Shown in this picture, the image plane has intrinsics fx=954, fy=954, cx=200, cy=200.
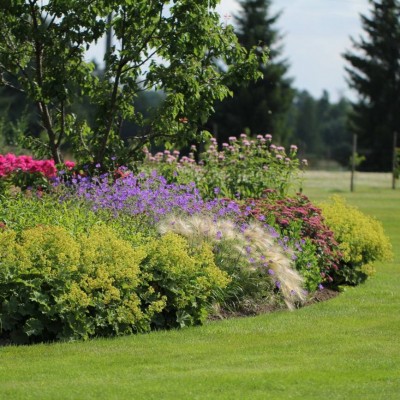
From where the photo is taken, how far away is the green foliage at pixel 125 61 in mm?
11516

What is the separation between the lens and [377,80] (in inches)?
2256

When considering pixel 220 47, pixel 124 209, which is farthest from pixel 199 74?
pixel 124 209

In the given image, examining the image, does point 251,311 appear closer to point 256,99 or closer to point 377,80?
point 256,99

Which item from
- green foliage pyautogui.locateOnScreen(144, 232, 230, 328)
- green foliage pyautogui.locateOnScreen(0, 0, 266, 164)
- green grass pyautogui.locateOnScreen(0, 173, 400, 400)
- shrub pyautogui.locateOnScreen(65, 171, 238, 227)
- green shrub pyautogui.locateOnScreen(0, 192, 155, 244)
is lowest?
green grass pyautogui.locateOnScreen(0, 173, 400, 400)

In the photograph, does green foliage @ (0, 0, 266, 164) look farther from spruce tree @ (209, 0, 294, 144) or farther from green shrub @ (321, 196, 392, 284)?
spruce tree @ (209, 0, 294, 144)

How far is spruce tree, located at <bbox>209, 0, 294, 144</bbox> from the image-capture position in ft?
167

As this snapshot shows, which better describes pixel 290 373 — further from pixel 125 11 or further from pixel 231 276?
pixel 125 11

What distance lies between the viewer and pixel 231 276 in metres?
9.18

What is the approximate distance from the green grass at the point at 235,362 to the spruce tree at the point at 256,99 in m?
40.4

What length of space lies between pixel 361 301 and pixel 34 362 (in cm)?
426

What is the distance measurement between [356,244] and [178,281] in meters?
3.60

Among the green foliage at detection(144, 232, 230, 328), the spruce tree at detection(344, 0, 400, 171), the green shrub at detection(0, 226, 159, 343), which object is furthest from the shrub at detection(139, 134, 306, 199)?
the spruce tree at detection(344, 0, 400, 171)

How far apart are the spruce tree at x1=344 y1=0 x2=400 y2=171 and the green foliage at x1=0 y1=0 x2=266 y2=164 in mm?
44625

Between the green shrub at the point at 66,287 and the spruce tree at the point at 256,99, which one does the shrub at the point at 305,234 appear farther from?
the spruce tree at the point at 256,99
